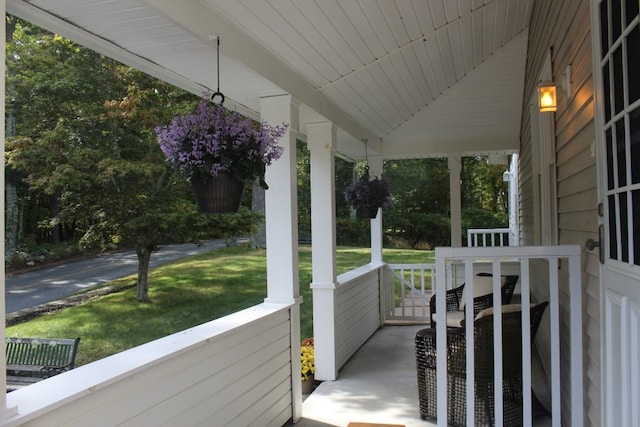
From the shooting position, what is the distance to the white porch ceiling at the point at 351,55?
2154mm

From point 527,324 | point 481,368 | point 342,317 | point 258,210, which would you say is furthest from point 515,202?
point 527,324

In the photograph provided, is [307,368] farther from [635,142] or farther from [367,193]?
[635,142]

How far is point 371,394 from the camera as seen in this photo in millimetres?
3916

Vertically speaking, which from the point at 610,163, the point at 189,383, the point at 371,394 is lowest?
the point at 371,394

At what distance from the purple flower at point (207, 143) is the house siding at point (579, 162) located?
1485 mm

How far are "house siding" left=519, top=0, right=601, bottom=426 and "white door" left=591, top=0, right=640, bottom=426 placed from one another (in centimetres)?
23

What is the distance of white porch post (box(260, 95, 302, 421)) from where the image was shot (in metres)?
3.36

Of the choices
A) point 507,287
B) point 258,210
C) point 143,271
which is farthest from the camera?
point 258,210

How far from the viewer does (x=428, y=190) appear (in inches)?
672

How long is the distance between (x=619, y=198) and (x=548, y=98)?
1.55 meters

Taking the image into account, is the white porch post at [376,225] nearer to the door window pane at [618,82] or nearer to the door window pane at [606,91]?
the door window pane at [606,91]

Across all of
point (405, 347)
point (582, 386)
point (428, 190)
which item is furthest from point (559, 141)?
point (428, 190)

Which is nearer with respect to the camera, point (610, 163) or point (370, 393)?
point (610, 163)

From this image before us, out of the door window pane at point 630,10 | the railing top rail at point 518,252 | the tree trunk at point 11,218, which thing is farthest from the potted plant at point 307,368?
the tree trunk at point 11,218
